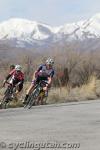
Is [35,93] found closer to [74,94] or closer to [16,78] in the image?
[16,78]

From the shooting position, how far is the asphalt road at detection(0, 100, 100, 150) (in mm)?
9742

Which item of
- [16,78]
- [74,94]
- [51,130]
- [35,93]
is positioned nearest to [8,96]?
[16,78]

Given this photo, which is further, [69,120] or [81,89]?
[81,89]

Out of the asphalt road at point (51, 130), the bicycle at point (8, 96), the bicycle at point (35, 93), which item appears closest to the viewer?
the asphalt road at point (51, 130)

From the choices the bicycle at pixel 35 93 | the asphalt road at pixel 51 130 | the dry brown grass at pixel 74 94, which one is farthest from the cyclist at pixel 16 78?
the dry brown grass at pixel 74 94

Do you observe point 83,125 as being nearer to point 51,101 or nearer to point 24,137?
point 24,137

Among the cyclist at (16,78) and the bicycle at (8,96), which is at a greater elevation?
the cyclist at (16,78)

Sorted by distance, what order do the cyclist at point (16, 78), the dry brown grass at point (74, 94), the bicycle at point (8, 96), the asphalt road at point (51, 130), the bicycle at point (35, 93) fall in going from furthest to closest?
the dry brown grass at point (74, 94) < the cyclist at point (16, 78) < the bicycle at point (8, 96) < the bicycle at point (35, 93) < the asphalt road at point (51, 130)

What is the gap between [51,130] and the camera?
11930 millimetres

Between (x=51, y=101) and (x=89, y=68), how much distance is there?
46.1 feet

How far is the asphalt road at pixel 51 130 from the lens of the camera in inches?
384

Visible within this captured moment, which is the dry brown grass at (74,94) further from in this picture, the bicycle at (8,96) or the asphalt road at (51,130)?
the asphalt road at (51,130)

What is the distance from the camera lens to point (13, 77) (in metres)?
19.6

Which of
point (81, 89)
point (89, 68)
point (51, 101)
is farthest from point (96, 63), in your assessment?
point (51, 101)
